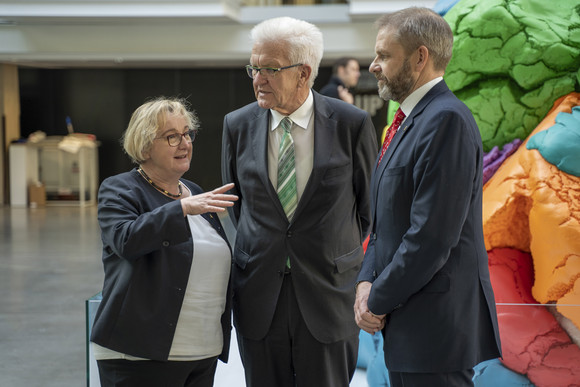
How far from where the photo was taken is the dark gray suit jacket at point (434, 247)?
5.44 feet

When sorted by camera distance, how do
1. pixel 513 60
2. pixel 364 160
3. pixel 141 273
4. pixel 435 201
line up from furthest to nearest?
pixel 513 60, pixel 364 160, pixel 141 273, pixel 435 201

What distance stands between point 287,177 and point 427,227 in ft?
2.21

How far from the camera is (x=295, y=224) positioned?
219 cm

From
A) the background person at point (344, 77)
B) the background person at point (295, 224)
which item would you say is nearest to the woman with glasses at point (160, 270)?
the background person at point (295, 224)

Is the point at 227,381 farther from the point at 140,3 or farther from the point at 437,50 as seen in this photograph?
the point at 140,3

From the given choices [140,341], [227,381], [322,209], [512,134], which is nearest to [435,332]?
[322,209]

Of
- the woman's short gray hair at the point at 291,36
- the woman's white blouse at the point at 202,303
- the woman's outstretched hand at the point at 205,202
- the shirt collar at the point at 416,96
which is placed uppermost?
the woman's short gray hair at the point at 291,36

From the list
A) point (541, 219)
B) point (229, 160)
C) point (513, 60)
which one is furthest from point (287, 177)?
Answer: point (513, 60)

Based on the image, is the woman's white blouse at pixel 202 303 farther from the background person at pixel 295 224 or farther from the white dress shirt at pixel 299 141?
the white dress shirt at pixel 299 141

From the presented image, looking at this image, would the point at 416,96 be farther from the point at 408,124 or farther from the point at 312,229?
the point at 312,229

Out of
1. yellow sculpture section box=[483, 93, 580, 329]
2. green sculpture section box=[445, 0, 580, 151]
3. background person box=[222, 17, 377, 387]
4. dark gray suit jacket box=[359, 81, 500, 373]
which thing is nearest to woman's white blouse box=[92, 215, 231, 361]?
background person box=[222, 17, 377, 387]

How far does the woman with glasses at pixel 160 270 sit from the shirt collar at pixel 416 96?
54 cm

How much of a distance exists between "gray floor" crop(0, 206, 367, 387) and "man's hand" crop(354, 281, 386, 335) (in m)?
0.86

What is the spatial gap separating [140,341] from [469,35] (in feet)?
7.15
